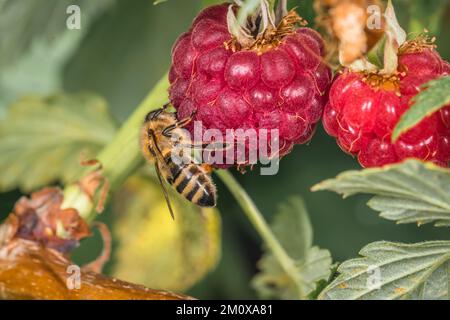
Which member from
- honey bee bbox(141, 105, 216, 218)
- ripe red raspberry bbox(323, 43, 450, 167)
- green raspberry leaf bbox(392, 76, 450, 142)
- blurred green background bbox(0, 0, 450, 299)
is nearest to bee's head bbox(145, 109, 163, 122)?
honey bee bbox(141, 105, 216, 218)

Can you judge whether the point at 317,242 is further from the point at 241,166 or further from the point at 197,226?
the point at 241,166

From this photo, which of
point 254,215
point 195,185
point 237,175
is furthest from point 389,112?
point 237,175

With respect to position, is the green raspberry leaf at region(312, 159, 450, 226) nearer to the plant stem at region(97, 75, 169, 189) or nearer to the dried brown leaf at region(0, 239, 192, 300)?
the dried brown leaf at region(0, 239, 192, 300)

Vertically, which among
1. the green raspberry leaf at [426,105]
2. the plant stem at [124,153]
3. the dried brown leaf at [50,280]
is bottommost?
the dried brown leaf at [50,280]

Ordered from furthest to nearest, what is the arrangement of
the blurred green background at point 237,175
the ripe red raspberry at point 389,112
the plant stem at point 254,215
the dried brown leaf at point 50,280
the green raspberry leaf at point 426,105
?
the blurred green background at point 237,175 < the plant stem at point 254,215 < the dried brown leaf at point 50,280 < the ripe red raspberry at point 389,112 < the green raspberry leaf at point 426,105

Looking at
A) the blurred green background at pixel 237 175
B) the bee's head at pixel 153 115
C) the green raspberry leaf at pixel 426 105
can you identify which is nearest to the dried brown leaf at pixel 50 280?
the bee's head at pixel 153 115

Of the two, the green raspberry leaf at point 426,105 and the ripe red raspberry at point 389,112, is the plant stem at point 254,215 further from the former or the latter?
the green raspberry leaf at point 426,105

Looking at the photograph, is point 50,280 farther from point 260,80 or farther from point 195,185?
point 260,80

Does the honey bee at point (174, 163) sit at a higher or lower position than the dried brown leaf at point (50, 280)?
higher
